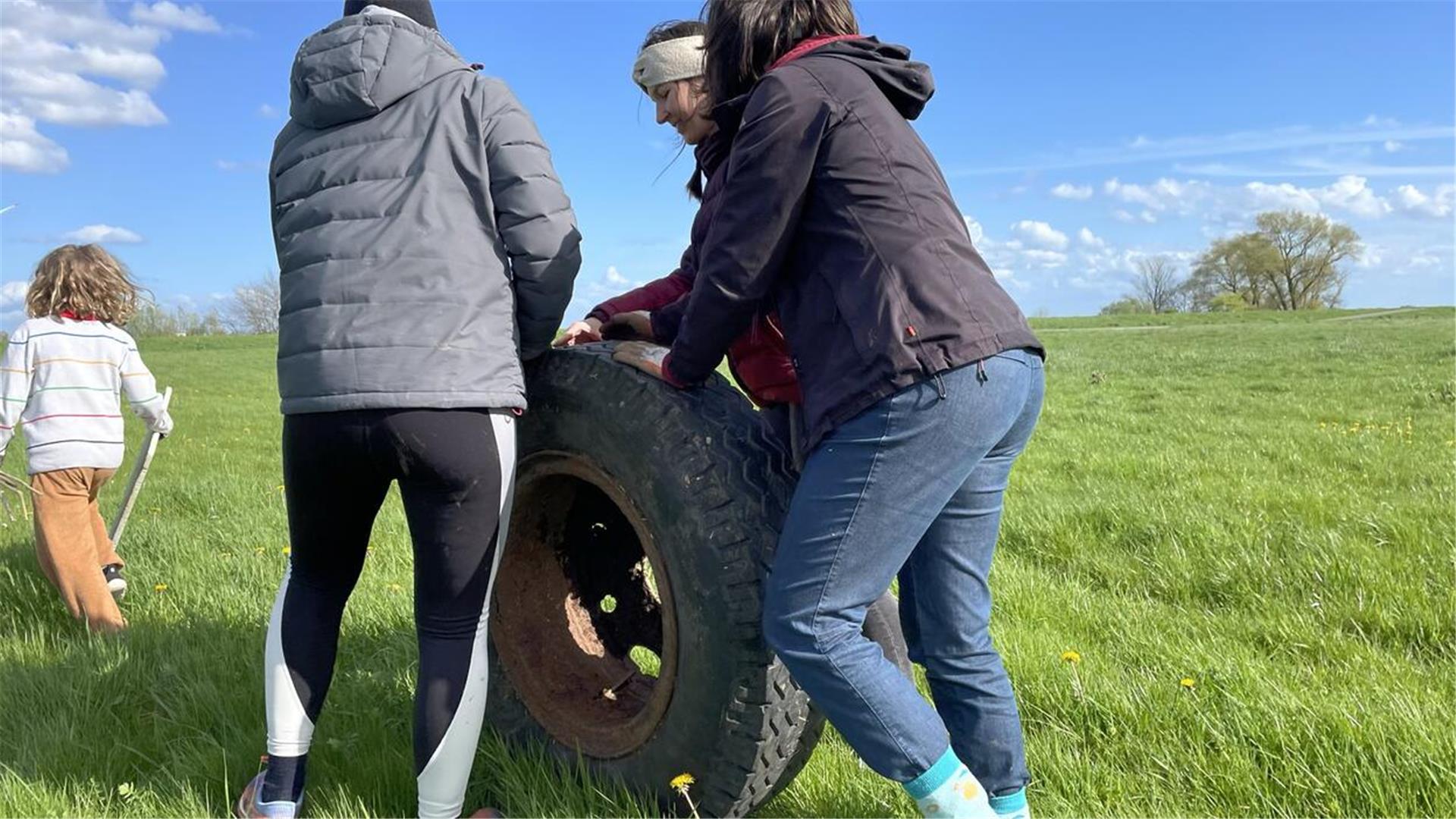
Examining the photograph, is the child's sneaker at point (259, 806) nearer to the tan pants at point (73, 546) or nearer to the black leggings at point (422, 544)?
the black leggings at point (422, 544)

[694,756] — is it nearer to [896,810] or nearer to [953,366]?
[896,810]

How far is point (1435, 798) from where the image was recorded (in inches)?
98.5

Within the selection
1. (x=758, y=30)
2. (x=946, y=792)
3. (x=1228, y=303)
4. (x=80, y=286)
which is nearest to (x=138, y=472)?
(x=80, y=286)

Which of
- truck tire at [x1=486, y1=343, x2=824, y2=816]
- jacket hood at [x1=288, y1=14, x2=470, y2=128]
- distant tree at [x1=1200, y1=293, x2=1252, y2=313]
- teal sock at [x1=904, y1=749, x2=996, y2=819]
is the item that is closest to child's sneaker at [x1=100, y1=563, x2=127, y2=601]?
truck tire at [x1=486, y1=343, x2=824, y2=816]

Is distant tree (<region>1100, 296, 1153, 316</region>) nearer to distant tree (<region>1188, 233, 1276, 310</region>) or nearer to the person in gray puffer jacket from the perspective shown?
distant tree (<region>1188, 233, 1276, 310</region>)

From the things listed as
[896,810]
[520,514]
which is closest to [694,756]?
[896,810]

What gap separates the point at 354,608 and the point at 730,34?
10.6ft

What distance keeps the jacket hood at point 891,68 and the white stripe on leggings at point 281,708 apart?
6.26ft

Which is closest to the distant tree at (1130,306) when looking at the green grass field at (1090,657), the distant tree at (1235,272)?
the distant tree at (1235,272)

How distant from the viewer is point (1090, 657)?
350cm

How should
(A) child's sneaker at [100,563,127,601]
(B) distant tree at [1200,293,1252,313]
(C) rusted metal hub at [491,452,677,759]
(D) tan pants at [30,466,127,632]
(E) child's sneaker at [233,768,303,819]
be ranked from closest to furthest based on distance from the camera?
(E) child's sneaker at [233,768,303,819]
(C) rusted metal hub at [491,452,677,759]
(D) tan pants at [30,466,127,632]
(A) child's sneaker at [100,563,127,601]
(B) distant tree at [1200,293,1252,313]

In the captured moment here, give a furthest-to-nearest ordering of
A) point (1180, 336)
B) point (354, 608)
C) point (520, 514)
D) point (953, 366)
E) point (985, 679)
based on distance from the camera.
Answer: point (1180, 336), point (354, 608), point (520, 514), point (985, 679), point (953, 366)

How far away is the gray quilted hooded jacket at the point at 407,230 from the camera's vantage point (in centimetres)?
237

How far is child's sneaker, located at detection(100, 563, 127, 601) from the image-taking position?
4.79m
